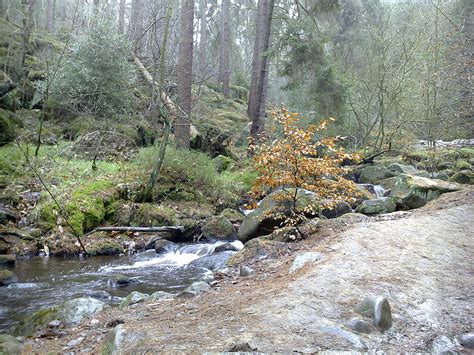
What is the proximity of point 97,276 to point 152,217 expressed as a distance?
9.51 ft

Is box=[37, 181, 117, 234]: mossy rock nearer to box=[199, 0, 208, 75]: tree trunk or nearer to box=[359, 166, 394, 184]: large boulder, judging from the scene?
box=[359, 166, 394, 184]: large boulder

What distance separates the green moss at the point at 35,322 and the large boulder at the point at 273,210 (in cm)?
346

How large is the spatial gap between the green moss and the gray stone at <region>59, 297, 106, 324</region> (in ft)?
0.32

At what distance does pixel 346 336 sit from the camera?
3.08 meters

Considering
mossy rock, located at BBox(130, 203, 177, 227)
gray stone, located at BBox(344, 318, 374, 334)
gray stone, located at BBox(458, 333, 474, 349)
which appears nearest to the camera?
gray stone, located at BBox(458, 333, 474, 349)

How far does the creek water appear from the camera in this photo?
20.0 ft

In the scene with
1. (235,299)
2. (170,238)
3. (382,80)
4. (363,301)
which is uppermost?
(382,80)

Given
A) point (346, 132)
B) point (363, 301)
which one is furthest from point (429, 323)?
point (346, 132)

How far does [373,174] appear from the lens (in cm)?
1513

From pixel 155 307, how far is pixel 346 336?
86.3 inches

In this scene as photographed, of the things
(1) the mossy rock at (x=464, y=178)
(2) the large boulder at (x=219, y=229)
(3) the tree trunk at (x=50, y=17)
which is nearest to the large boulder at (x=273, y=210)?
(2) the large boulder at (x=219, y=229)

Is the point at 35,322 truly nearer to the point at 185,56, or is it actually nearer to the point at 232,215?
the point at 232,215

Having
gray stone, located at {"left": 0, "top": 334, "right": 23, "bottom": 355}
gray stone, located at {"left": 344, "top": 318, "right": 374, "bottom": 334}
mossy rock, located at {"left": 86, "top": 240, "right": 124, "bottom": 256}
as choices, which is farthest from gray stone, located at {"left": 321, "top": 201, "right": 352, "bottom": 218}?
gray stone, located at {"left": 0, "top": 334, "right": 23, "bottom": 355}

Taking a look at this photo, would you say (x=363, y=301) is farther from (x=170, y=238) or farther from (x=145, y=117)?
(x=145, y=117)
